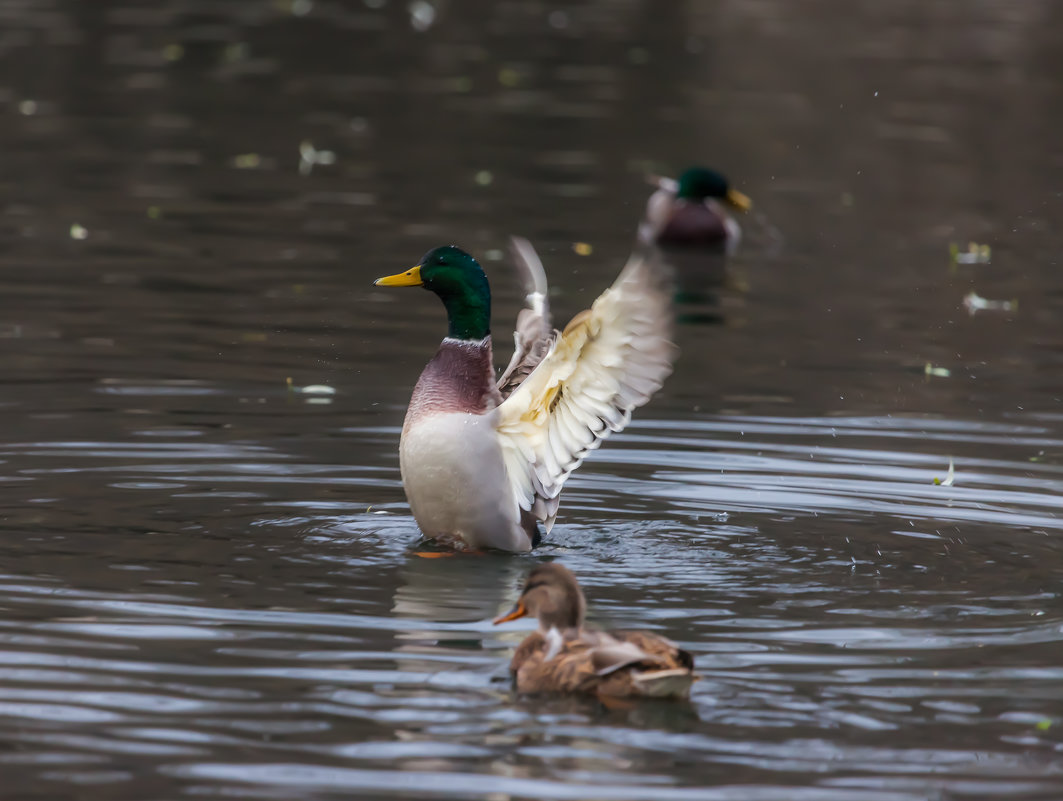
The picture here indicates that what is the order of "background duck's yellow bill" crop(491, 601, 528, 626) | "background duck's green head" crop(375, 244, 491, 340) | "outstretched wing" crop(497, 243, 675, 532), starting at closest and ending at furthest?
"background duck's yellow bill" crop(491, 601, 528, 626), "outstretched wing" crop(497, 243, 675, 532), "background duck's green head" crop(375, 244, 491, 340)

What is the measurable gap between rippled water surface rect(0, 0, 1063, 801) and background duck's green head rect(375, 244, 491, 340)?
0.98 m

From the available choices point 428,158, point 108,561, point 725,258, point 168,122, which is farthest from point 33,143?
point 108,561

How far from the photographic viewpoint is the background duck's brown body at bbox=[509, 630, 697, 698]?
5.99 meters

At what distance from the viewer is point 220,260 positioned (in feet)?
51.2

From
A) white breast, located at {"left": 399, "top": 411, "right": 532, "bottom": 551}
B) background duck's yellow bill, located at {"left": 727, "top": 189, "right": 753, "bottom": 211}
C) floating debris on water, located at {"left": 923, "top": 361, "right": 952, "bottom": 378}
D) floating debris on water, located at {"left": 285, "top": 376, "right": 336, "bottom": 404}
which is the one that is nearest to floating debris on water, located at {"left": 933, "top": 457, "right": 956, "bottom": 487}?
white breast, located at {"left": 399, "top": 411, "right": 532, "bottom": 551}

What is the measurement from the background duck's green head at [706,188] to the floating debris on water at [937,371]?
21.1ft

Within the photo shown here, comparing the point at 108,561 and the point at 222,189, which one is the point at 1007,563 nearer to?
the point at 108,561

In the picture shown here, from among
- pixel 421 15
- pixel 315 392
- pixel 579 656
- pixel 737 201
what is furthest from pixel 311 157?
pixel 421 15

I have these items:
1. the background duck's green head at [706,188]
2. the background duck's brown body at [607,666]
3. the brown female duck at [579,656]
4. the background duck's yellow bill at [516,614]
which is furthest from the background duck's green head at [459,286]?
the background duck's green head at [706,188]

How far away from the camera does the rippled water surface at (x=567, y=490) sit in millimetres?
5840

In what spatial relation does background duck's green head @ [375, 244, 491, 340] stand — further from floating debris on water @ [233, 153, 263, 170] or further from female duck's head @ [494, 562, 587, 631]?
floating debris on water @ [233, 153, 263, 170]

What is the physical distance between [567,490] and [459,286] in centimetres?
156

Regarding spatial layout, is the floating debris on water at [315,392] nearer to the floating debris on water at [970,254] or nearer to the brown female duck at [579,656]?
the brown female duck at [579,656]

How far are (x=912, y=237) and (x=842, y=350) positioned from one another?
5.41m
